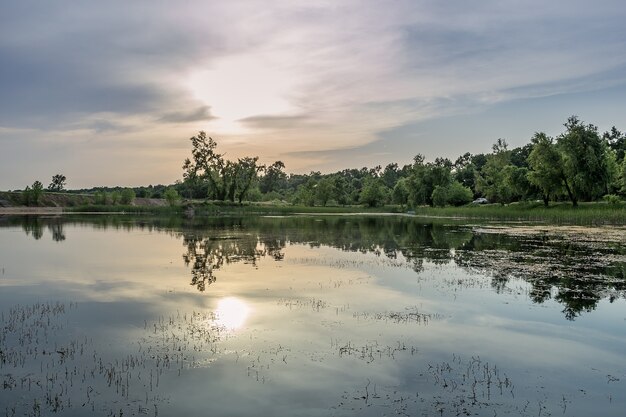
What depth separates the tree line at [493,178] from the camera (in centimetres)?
7138

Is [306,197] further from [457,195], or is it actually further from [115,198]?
[115,198]

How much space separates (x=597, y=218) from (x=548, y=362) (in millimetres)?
53616

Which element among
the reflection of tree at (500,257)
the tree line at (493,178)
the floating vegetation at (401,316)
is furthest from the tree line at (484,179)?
the floating vegetation at (401,316)

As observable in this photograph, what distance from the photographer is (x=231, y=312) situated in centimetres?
1433

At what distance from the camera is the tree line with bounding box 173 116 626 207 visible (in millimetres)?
71375

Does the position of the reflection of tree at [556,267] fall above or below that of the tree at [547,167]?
below

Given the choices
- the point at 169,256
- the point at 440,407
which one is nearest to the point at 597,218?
the point at 169,256

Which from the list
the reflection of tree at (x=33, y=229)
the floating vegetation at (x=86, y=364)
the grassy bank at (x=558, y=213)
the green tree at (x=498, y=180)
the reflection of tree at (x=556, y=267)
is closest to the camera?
the floating vegetation at (x=86, y=364)

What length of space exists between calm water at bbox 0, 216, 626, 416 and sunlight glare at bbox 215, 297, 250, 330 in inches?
2.3

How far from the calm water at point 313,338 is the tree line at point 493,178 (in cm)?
5429

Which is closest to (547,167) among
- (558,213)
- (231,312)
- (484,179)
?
(558,213)

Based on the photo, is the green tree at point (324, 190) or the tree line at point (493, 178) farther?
the green tree at point (324, 190)

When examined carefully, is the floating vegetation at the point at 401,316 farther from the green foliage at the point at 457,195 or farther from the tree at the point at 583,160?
the green foliage at the point at 457,195

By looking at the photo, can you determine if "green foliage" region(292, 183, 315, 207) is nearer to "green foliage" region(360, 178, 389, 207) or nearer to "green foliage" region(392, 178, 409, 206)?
"green foliage" region(360, 178, 389, 207)
